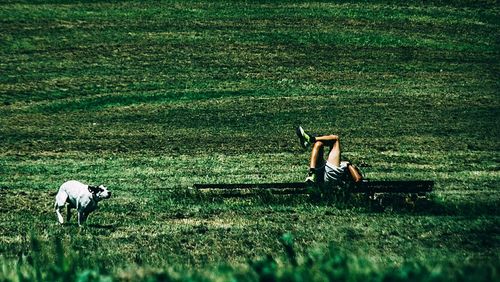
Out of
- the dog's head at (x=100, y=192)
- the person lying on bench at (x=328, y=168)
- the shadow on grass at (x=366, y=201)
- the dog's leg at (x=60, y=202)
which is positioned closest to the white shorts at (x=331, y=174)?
the person lying on bench at (x=328, y=168)

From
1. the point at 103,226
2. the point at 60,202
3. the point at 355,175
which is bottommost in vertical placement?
the point at 103,226

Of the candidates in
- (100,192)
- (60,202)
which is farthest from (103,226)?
(60,202)

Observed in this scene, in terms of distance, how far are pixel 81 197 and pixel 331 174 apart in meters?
5.57

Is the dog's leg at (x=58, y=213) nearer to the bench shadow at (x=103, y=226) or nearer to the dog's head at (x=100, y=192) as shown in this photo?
the bench shadow at (x=103, y=226)

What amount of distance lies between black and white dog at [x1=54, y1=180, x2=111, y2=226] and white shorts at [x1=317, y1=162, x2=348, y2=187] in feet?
16.2

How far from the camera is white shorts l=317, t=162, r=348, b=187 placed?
18344 millimetres

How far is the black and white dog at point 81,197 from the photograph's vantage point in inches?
637

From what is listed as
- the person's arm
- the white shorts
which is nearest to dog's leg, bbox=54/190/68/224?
the white shorts

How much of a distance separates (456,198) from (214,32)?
1040 inches

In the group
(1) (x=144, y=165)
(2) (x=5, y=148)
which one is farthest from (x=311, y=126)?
(2) (x=5, y=148)

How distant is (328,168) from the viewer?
61.0 ft

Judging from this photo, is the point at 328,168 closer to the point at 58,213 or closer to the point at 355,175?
the point at 355,175

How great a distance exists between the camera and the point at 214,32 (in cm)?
4250

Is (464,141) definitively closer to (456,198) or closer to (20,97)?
(456,198)
